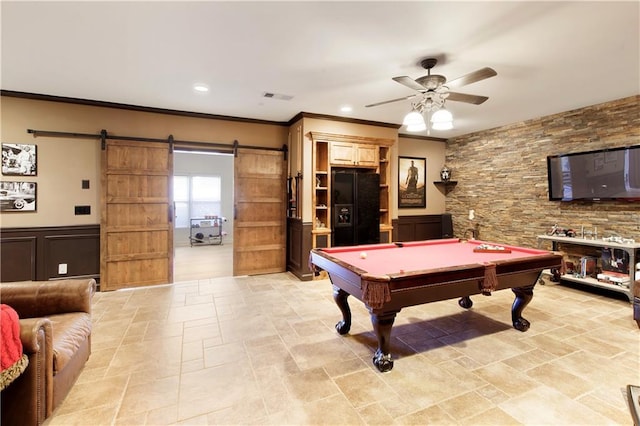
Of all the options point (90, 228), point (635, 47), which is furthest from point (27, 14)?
point (635, 47)

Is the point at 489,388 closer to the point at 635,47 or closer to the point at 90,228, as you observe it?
the point at 635,47

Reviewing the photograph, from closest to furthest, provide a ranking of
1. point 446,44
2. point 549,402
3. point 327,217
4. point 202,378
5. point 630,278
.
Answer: point 549,402 → point 202,378 → point 446,44 → point 630,278 → point 327,217

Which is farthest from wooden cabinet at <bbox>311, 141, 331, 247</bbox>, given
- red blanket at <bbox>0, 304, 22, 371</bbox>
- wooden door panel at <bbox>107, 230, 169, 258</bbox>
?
red blanket at <bbox>0, 304, 22, 371</bbox>

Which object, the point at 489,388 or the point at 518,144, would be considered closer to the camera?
the point at 489,388

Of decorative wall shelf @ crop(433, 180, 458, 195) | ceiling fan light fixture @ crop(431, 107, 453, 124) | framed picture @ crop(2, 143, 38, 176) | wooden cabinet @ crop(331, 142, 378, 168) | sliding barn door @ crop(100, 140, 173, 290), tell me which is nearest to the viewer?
ceiling fan light fixture @ crop(431, 107, 453, 124)

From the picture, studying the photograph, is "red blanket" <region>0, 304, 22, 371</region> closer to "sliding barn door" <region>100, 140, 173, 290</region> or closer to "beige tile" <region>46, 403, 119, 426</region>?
"beige tile" <region>46, 403, 119, 426</region>

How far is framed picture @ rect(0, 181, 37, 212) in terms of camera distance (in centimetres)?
408

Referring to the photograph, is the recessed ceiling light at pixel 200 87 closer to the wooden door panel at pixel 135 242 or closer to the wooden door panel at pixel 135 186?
the wooden door panel at pixel 135 186

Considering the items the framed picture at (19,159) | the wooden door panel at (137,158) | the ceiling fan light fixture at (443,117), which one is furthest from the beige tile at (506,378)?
the framed picture at (19,159)

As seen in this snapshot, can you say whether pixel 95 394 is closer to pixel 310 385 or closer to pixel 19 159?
pixel 310 385

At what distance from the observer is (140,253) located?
15.6ft

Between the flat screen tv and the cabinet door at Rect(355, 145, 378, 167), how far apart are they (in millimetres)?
2801

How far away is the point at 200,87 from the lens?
3.91 meters

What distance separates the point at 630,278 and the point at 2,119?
8402mm
